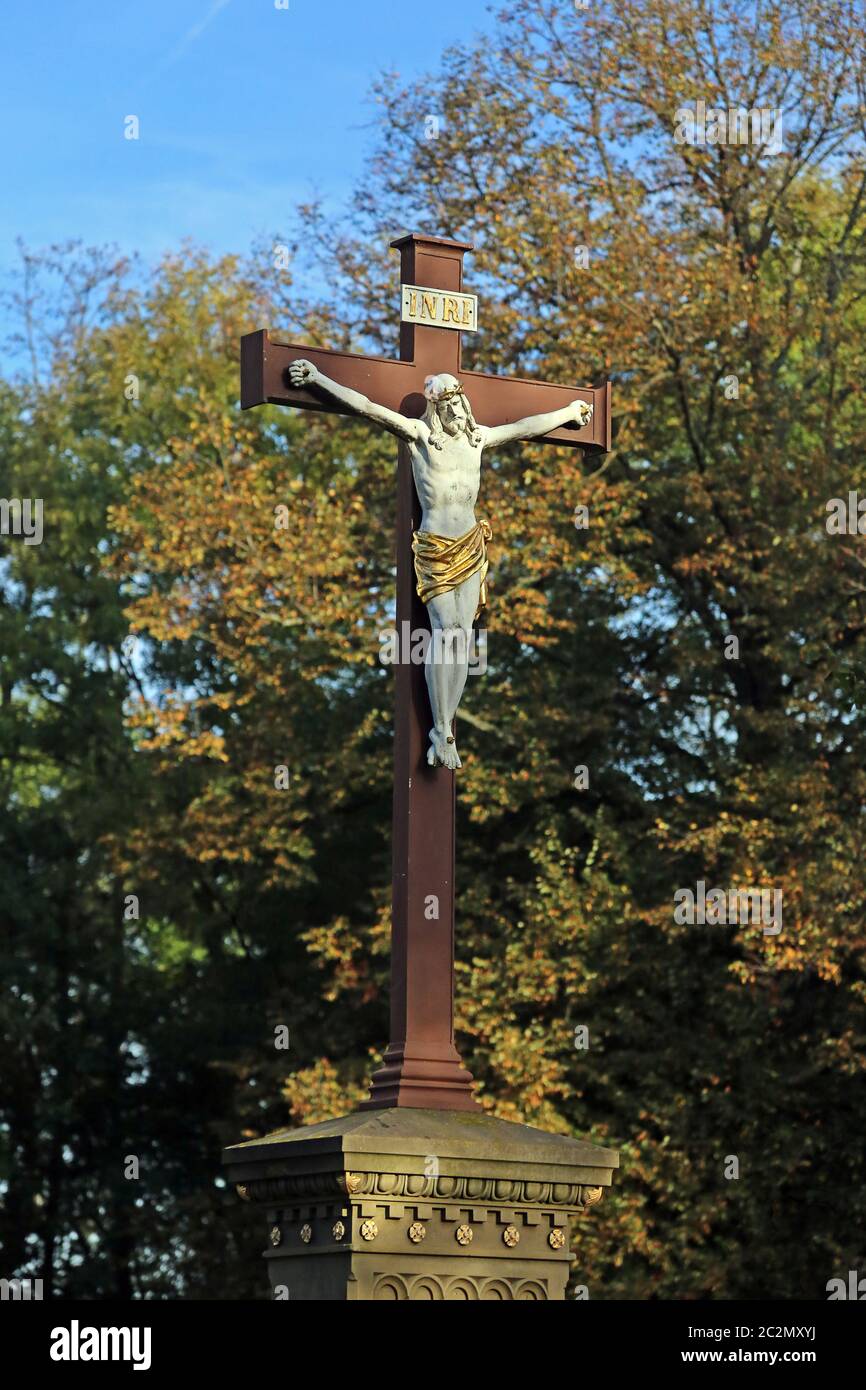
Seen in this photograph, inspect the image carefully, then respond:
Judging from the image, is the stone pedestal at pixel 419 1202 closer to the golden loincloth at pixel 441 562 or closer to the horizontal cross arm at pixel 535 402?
the golden loincloth at pixel 441 562

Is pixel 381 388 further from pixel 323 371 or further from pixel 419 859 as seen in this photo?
pixel 419 859

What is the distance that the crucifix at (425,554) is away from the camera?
6488mm

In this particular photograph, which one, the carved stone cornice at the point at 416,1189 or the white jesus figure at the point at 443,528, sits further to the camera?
the white jesus figure at the point at 443,528

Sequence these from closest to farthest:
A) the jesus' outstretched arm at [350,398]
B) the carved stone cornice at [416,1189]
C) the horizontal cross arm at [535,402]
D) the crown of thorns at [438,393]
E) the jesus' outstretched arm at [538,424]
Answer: the carved stone cornice at [416,1189]
the jesus' outstretched arm at [350,398]
the crown of thorns at [438,393]
the jesus' outstretched arm at [538,424]
the horizontal cross arm at [535,402]

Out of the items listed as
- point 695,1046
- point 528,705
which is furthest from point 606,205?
point 695,1046

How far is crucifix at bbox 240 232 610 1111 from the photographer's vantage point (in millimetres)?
6488

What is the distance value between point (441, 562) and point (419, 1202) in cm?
194

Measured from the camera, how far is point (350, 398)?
672 centimetres

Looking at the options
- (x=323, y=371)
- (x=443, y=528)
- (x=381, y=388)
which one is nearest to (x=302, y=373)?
(x=323, y=371)

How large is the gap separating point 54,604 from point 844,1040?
519 inches

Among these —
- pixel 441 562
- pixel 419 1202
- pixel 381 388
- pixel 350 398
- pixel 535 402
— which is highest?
pixel 535 402

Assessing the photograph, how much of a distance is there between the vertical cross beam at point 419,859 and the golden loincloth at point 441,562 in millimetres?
58

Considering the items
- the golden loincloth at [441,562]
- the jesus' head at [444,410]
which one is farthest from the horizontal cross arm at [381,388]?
the golden loincloth at [441,562]
